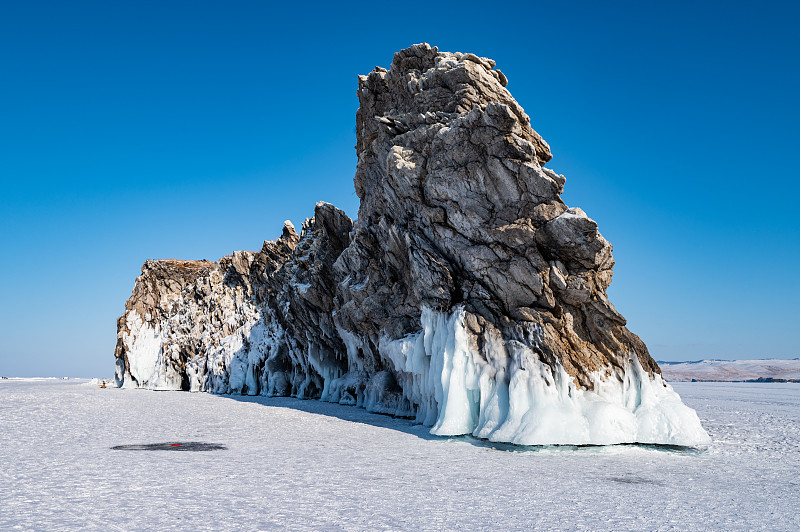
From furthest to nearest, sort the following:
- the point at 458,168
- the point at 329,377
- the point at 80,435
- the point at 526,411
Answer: the point at 329,377 < the point at 458,168 < the point at 80,435 < the point at 526,411

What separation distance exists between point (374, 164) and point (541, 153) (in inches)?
444

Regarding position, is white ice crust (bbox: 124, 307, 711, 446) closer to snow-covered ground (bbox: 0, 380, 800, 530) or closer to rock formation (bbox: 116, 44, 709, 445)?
rock formation (bbox: 116, 44, 709, 445)

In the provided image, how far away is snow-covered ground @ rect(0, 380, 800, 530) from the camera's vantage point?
437 inches

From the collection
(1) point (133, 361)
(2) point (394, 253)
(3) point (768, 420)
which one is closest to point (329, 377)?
(2) point (394, 253)

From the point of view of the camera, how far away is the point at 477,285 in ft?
84.2

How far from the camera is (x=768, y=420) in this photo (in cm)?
3097

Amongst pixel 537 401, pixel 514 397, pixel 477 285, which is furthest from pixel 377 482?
pixel 477 285

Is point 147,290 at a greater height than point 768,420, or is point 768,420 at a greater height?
point 147,290

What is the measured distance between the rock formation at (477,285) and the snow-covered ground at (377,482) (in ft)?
6.03

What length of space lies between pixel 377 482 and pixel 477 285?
1268 cm

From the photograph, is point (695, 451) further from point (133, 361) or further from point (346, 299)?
point (133, 361)

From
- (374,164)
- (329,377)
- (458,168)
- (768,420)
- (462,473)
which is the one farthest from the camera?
(329,377)

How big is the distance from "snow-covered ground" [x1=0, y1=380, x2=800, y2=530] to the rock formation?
184 centimetres

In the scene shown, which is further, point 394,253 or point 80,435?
point 394,253
